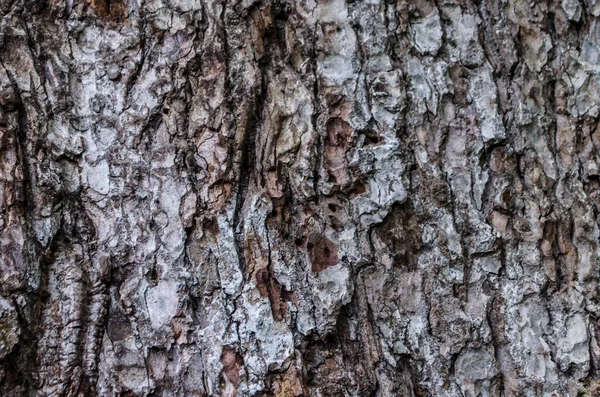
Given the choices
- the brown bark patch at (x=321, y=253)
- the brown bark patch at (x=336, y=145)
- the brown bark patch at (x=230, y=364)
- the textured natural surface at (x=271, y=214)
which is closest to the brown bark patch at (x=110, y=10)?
the textured natural surface at (x=271, y=214)

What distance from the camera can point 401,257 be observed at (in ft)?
A: 4.33

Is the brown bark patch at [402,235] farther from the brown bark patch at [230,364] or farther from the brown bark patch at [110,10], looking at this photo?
the brown bark patch at [110,10]

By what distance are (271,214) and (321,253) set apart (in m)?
0.15

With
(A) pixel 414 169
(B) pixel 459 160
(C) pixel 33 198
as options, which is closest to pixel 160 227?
(C) pixel 33 198

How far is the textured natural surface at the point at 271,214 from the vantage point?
1281 millimetres

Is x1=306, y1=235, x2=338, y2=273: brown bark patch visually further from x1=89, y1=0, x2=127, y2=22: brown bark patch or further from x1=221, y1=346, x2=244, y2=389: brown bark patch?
x1=89, y1=0, x2=127, y2=22: brown bark patch

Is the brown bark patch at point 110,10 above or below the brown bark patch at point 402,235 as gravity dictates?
above

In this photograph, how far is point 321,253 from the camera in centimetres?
130

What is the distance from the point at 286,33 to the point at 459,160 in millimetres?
504

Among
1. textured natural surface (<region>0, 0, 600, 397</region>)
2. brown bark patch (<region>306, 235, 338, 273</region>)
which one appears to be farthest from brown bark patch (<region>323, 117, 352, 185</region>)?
brown bark patch (<region>306, 235, 338, 273</region>)

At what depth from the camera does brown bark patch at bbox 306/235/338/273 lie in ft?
4.27

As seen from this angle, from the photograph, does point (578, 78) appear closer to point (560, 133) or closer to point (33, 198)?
point (560, 133)

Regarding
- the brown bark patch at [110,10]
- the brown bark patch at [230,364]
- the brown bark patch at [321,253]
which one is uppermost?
the brown bark patch at [110,10]

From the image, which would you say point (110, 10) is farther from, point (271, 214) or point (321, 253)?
point (321, 253)
